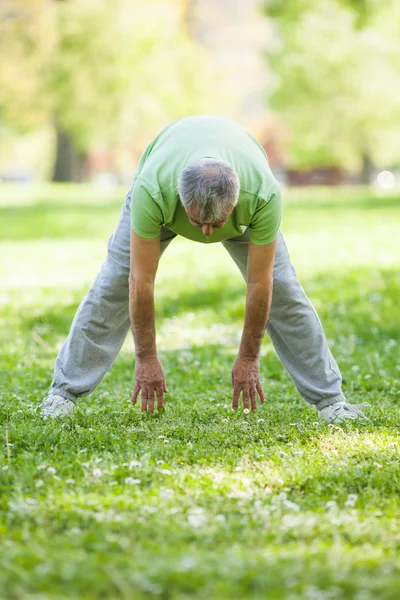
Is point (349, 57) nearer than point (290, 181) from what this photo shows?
Yes

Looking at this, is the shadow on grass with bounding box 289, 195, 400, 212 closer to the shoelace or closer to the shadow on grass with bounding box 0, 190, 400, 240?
the shadow on grass with bounding box 0, 190, 400, 240

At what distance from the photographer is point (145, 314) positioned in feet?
17.0

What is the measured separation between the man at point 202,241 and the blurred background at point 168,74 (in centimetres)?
2594

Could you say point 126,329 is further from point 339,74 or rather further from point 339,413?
point 339,74

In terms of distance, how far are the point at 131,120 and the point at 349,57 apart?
919 centimetres

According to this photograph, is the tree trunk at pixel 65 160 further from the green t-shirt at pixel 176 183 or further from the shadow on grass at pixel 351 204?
the green t-shirt at pixel 176 183

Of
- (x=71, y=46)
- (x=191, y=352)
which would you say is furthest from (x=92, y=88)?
(x=191, y=352)

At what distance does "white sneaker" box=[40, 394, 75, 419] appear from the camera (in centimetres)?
572

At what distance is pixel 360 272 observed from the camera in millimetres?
11969

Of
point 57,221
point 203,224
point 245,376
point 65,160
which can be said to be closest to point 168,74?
point 65,160

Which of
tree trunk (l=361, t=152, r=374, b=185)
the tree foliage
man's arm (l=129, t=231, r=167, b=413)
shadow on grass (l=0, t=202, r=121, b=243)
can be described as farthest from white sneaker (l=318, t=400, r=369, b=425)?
tree trunk (l=361, t=152, r=374, b=185)

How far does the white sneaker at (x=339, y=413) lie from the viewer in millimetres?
5742

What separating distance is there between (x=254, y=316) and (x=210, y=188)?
0.99 m

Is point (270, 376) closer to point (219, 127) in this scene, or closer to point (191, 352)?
point (191, 352)
